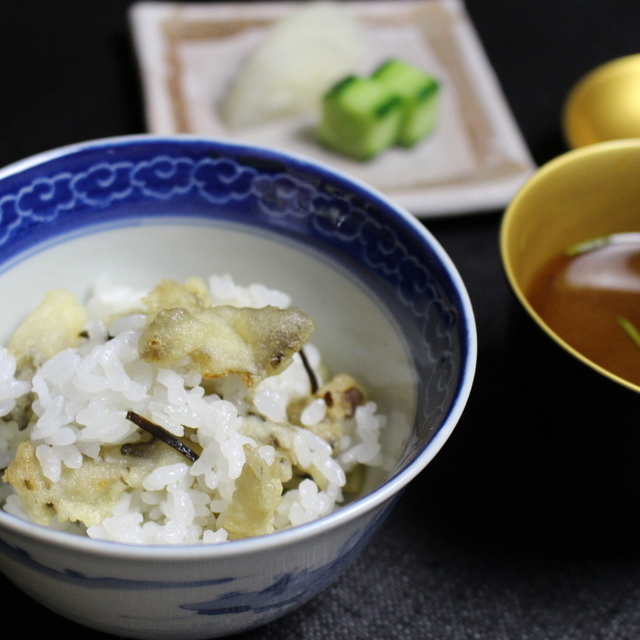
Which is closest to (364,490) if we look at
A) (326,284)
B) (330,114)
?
(326,284)

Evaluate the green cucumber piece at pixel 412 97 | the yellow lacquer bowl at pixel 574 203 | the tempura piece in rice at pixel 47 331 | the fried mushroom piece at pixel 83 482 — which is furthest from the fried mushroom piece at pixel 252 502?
the green cucumber piece at pixel 412 97

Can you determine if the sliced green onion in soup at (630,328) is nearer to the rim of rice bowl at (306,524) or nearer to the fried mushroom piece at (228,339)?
the rim of rice bowl at (306,524)

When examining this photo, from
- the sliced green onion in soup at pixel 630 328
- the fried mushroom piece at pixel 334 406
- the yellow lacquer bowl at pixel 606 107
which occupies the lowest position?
the yellow lacquer bowl at pixel 606 107

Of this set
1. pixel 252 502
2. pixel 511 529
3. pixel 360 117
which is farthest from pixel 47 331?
pixel 360 117

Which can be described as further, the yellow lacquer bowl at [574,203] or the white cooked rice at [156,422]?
the yellow lacquer bowl at [574,203]

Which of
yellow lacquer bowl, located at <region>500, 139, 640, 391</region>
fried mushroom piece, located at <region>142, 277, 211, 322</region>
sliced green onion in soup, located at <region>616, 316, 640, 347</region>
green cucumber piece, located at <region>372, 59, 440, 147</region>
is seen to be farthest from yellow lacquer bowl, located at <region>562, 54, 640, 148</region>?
fried mushroom piece, located at <region>142, 277, 211, 322</region>

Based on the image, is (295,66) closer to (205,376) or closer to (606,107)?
(606,107)
